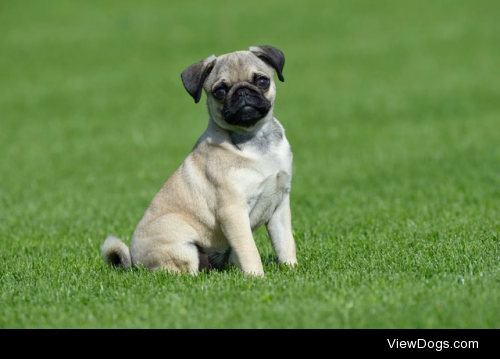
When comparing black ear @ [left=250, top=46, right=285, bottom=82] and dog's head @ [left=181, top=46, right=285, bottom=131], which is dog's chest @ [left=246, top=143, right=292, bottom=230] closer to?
dog's head @ [left=181, top=46, right=285, bottom=131]

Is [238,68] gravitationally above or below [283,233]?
above

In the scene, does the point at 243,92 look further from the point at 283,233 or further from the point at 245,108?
the point at 283,233

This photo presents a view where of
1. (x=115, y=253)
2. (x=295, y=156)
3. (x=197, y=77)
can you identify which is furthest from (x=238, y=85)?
(x=295, y=156)

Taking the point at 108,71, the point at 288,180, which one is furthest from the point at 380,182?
the point at 108,71

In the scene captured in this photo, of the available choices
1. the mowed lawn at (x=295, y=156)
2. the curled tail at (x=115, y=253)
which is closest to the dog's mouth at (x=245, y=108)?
the mowed lawn at (x=295, y=156)

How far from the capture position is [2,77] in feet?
76.7

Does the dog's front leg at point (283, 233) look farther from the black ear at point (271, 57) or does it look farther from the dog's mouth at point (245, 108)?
the black ear at point (271, 57)

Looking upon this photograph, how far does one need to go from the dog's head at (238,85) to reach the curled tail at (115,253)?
5.15 ft

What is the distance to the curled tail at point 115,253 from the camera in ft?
20.8

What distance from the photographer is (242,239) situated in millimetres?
5664

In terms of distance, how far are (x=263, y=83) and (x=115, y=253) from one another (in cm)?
222

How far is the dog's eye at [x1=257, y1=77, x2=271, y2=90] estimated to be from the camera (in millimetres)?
5926
